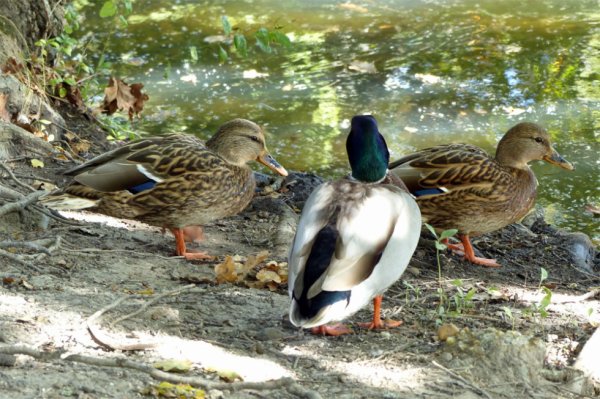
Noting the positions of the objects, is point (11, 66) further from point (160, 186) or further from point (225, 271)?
point (225, 271)

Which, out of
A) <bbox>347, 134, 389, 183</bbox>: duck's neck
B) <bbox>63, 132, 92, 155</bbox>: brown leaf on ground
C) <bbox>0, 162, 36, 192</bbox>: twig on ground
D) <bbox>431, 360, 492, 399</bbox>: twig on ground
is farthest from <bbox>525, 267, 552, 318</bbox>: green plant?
<bbox>63, 132, 92, 155</bbox>: brown leaf on ground

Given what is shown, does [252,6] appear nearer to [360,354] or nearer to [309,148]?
[309,148]

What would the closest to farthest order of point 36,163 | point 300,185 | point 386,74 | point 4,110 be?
point 36,163
point 4,110
point 300,185
point 386,74

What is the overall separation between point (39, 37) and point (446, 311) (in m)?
4.43

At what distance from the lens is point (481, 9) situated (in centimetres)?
1161

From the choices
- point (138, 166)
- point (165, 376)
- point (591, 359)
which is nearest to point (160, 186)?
point (138, 166)

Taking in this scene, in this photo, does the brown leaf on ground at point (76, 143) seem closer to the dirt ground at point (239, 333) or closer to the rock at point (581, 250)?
the dirt ground at point (239, 333)

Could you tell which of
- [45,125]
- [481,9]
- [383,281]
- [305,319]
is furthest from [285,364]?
[481,9]

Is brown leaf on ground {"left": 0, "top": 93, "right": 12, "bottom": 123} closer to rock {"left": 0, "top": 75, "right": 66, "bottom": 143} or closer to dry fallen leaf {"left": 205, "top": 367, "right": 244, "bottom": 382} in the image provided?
rock {"left": 0, "top": 75, "right": 66, "bottom": 143}

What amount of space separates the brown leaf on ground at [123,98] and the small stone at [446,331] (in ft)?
14.0

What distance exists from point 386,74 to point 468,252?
13.7 feet

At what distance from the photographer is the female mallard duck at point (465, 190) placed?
5652 millimetres

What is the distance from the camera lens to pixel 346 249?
3639mm

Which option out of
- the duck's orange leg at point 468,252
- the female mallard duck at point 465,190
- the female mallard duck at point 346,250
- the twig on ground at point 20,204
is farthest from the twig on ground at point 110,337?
the duck's orange leg at point 468,252
